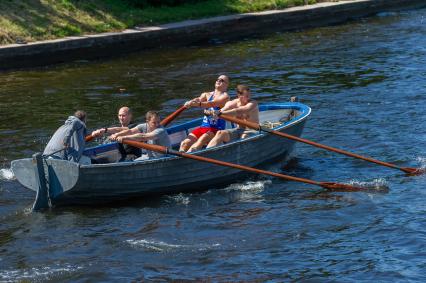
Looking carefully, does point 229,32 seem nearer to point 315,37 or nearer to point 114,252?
point 315,37

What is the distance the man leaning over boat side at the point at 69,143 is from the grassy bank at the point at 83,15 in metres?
13.3

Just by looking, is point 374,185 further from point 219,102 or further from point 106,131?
point 106,131

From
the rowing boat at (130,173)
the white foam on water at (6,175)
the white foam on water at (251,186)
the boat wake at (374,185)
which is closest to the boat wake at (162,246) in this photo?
the rowing boat at (130,173)

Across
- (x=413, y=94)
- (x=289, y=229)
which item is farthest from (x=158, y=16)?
(x=289, y=229)

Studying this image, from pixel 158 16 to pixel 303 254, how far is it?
2010 cm

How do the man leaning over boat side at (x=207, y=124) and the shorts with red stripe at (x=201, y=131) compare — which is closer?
the man leaning over boat side at (x=207, y=124)

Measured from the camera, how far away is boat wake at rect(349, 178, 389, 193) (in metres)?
16.4

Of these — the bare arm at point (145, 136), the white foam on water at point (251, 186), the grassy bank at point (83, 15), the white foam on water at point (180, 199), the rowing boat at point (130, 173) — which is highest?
the grassy bank at point (83, 15)

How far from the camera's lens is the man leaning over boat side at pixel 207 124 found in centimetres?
1700

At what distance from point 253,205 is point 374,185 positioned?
92.0 inches

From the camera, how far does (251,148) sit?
1700 cm

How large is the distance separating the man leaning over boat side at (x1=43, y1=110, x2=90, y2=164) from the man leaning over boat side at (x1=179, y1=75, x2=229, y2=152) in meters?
2.14

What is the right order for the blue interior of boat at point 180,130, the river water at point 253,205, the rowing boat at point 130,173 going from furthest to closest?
the blue interior of boat at point 180,130 → the rowing boat at point 130,173 → the river water at point 253,205

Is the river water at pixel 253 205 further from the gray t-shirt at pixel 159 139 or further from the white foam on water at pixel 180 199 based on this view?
the gray t-shirt at pixel 159 139
